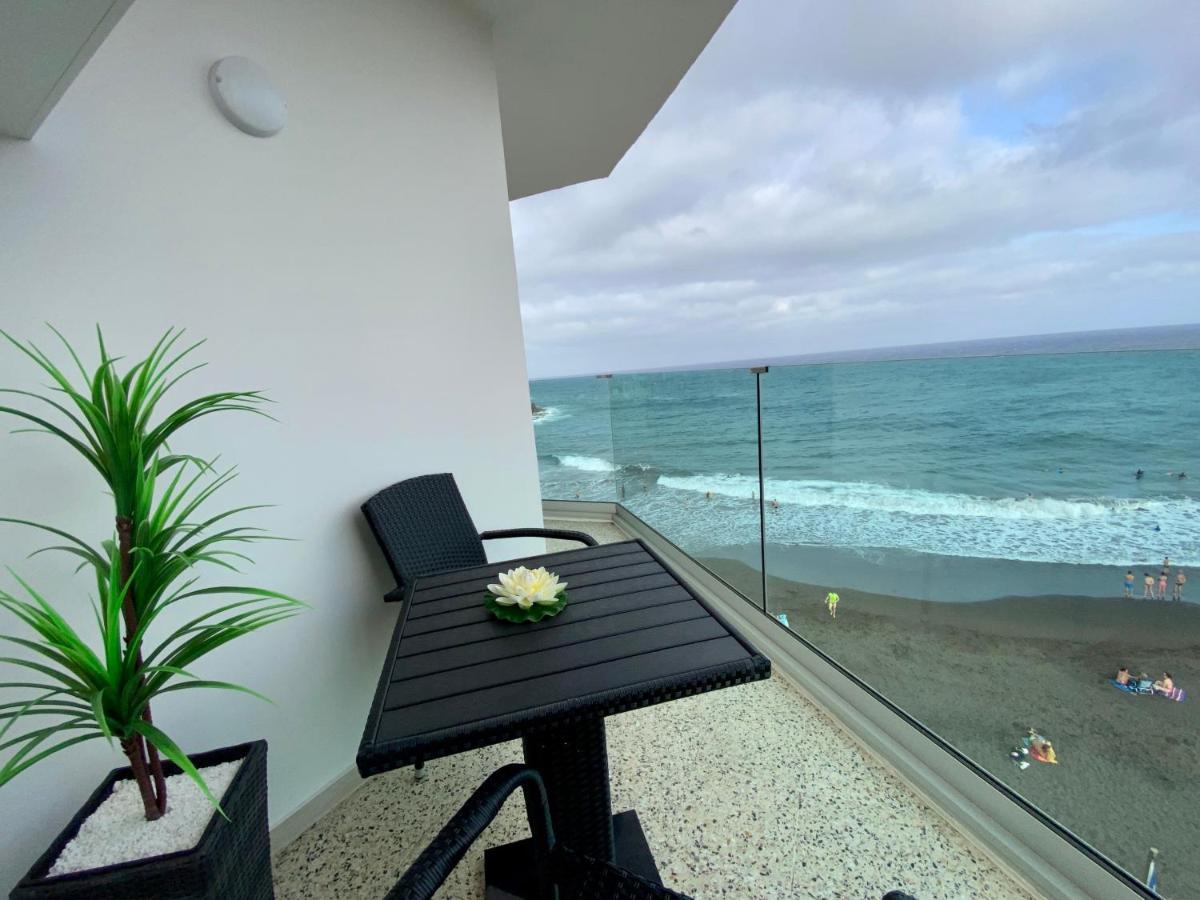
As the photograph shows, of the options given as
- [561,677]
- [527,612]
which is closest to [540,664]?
[561,677]

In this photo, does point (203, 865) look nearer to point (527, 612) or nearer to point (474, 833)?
point (474, 833)

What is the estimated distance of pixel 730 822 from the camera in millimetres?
1569

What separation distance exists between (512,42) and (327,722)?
3374mm

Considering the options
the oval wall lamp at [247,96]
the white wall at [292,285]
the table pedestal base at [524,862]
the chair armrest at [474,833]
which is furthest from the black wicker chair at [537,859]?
the oval wall lamp at [247,96]

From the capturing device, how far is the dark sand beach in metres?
1.07

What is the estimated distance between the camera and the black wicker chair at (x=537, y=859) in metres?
0.77

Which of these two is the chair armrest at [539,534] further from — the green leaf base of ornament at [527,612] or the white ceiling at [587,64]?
the white ceiling at [587,64]

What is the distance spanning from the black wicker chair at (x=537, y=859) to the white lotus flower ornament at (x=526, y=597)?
0.40 metres

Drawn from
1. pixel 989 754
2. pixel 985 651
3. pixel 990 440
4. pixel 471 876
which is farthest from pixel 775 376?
pixel 471 876

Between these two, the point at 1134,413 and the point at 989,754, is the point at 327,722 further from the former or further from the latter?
the point at 1134,413

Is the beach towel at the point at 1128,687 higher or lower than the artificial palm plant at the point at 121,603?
lower

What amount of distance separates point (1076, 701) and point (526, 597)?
152 centimetres

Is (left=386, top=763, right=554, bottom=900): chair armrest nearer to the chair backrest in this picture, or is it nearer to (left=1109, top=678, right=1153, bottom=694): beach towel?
the chair backrest

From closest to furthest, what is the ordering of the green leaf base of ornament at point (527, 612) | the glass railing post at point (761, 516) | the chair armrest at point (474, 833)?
1. the chair armrest at point (474, 833)
2. the green leaf base of ornament at point (527, 612)
3. the glass railing post at point (761, 516)
